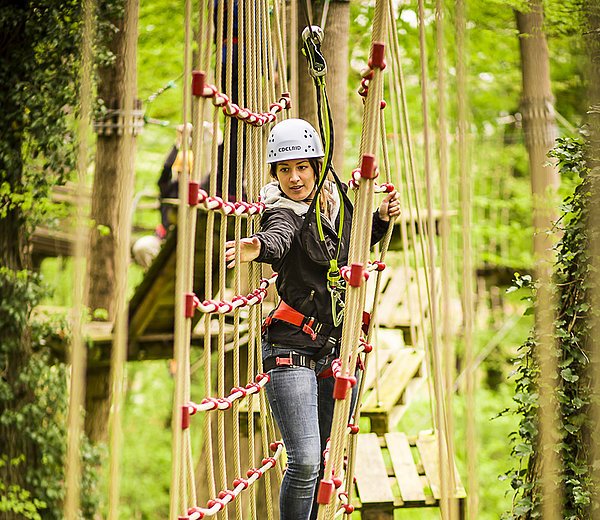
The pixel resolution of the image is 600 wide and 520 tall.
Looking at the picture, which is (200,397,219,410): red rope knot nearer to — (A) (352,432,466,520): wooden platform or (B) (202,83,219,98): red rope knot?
(B) (202,83,219,98): red rope knot

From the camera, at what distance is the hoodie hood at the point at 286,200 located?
1795 millimetres

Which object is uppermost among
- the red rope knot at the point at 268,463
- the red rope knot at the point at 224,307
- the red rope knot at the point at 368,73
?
the red rope knot at the point at 368,73

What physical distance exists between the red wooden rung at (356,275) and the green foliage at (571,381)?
77 cm

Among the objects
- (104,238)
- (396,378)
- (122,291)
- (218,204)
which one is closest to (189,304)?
(122,291)

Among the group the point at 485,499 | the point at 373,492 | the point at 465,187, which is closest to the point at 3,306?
the point at 373,492

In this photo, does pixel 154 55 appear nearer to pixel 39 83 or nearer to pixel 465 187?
pixel 39 83

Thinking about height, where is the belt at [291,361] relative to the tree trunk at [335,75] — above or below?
below

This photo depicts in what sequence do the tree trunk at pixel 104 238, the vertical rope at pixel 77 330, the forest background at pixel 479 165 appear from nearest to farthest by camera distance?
the vertical rope at pixel 77 330 → the tree trunk at pixel 104 238 → the forest background at pixel 479 165

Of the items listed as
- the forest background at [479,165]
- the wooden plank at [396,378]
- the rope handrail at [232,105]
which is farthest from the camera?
the forest background at [479,165]

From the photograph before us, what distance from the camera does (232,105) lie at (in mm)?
1806

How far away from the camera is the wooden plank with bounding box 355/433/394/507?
242 centimetres

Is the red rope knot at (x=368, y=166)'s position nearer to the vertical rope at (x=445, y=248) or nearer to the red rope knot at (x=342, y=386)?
the vertical rope at (x=445, y=248)

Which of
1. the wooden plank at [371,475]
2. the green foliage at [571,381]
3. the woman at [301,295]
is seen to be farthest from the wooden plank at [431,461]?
the woman at [301,295]

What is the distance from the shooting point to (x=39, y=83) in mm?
→ 3271
